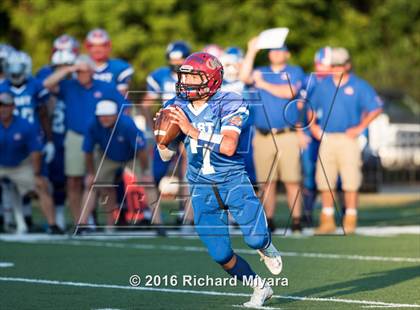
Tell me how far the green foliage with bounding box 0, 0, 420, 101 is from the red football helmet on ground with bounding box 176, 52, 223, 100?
1728cm

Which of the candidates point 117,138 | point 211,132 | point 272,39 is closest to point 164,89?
point 117,138

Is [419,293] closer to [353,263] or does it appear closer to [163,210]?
[353,263]

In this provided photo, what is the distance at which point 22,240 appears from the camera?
39.1ft

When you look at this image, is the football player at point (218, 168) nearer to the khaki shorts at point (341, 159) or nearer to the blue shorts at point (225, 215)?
the blue shorts at point (225, 215)

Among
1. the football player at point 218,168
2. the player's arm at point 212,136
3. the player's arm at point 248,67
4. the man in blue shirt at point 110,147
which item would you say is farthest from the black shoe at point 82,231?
the player's arm at point 212,136

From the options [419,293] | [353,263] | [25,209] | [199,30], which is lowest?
[199,30]

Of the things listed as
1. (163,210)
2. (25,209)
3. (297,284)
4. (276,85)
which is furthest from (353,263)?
(163,210)

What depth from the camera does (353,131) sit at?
12711 mm

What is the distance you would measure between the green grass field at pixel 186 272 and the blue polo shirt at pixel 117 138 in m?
0.86

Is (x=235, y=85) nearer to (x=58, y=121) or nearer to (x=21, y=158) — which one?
(x=58, y=121)

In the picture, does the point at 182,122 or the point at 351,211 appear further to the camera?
the point at 351,211

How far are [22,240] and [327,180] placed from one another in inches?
120

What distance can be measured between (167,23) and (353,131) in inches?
517

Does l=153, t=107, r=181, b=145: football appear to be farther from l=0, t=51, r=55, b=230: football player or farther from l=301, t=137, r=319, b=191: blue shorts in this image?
l=301, t=137, r=319, b=191: blue shorts
